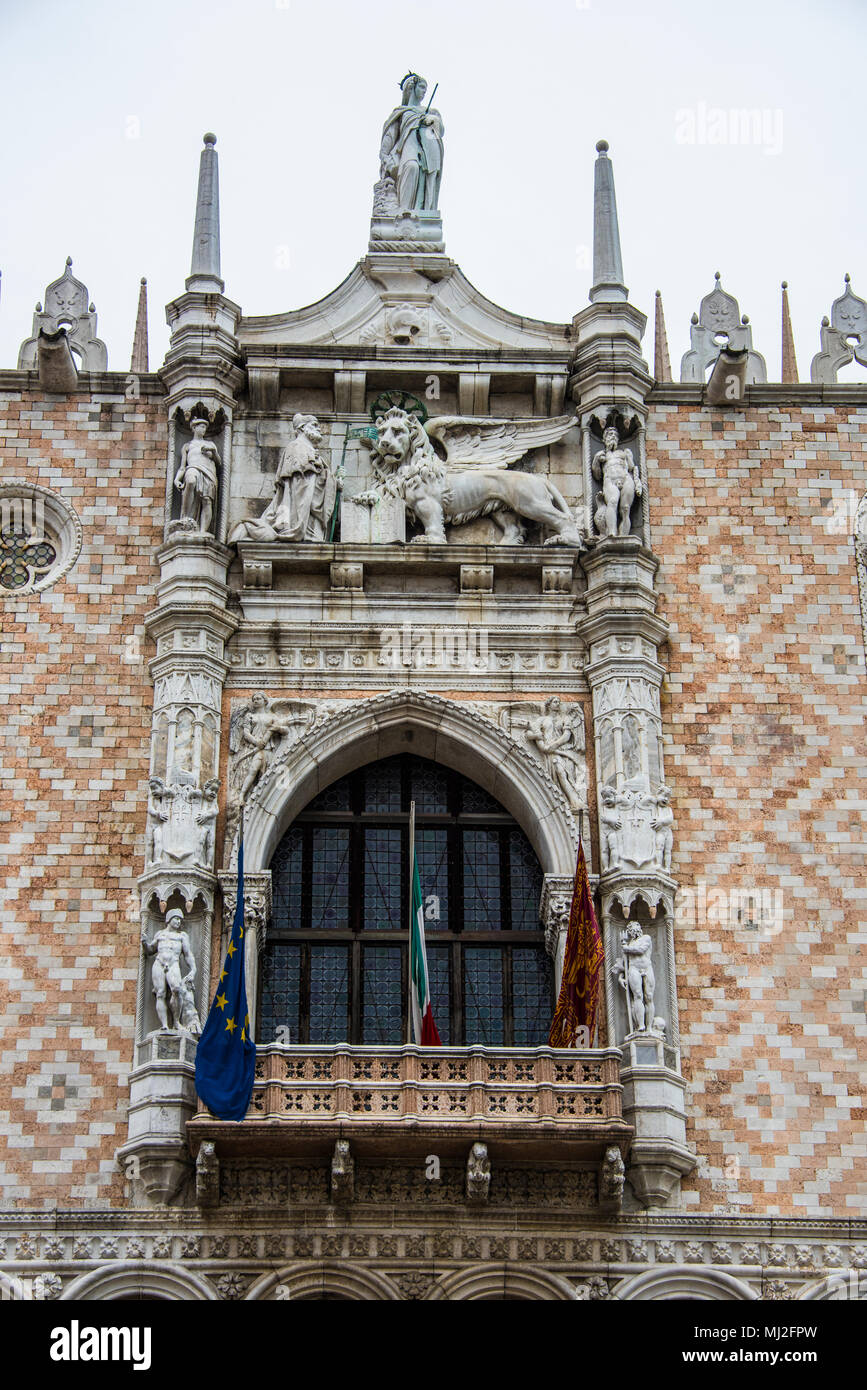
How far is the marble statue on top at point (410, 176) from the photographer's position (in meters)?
28.6

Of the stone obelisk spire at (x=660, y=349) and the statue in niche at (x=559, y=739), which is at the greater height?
the stone obelisk spire at (x=660, y=349)

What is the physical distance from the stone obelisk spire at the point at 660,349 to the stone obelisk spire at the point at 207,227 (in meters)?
5.38

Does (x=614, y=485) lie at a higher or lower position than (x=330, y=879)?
higher

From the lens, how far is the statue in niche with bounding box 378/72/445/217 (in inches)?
1143

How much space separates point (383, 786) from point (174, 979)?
144 inches

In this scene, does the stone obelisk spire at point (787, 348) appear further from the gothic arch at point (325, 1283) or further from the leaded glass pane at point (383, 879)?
the gothic arch at point (325, 1283)

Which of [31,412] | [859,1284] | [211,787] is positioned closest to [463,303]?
[31,412]

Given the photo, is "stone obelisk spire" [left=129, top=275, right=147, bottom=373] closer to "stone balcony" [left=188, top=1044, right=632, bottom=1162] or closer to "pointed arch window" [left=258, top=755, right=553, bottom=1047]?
"pointed arch window" [left=258, top=755, right=553, bottom=1047]

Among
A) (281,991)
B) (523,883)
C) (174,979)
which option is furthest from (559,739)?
(174,979)

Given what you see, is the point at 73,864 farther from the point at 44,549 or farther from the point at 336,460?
the point at 336,460

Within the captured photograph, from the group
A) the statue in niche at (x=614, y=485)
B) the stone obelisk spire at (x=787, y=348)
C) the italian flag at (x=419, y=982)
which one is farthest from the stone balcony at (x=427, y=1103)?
the stone obelisk spire at (x=787, y=348)

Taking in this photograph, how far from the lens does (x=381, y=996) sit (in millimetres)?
24703

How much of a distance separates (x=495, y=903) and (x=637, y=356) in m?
6.83

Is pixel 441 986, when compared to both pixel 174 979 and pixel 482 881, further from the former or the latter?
pixel 174 979
